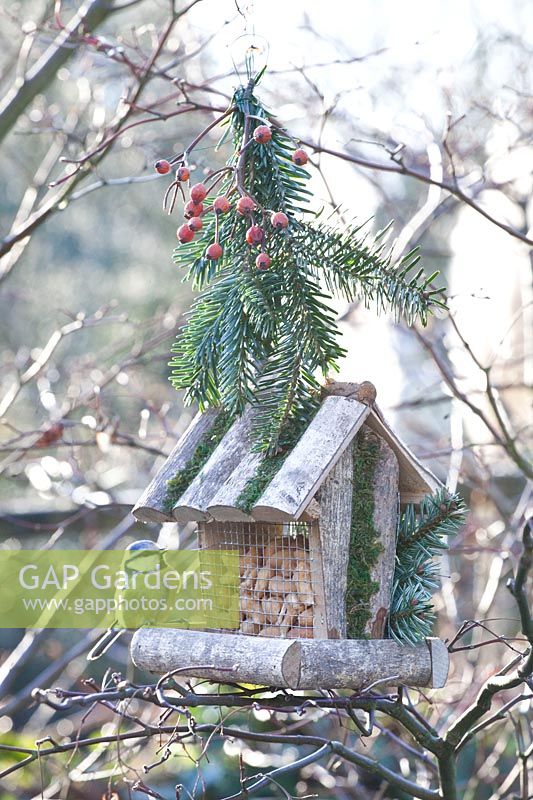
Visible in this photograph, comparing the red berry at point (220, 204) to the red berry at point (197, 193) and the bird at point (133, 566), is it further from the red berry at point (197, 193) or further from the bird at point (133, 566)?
the bird at point (133, 566)

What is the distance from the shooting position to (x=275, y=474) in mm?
1201

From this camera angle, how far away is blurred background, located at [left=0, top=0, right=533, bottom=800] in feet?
6.95

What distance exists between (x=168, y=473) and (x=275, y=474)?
0.80ft

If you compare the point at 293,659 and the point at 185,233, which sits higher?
the point at 185,233

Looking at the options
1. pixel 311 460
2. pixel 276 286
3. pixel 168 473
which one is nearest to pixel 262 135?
pixel 276 286

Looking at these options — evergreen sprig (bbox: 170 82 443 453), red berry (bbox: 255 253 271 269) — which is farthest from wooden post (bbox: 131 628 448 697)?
red berry (bbox: 255 253 271 269)

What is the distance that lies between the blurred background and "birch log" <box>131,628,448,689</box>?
187 mm

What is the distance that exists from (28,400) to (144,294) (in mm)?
1568

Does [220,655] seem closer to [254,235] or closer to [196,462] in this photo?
[196,462]

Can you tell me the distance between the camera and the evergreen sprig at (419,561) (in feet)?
4.08

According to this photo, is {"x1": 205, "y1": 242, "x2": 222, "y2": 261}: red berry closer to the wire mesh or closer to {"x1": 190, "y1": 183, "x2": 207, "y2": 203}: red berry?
{"x1": 190, "y1": 183, "x2": 207, "y2": 203}: red berry

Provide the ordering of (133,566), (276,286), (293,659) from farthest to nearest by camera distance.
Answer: (133,566)
(276,286)
(293,659)

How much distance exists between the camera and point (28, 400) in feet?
21.7

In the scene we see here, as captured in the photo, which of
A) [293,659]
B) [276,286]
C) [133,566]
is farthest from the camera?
[133,566]
